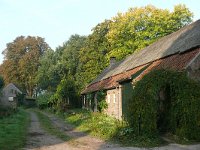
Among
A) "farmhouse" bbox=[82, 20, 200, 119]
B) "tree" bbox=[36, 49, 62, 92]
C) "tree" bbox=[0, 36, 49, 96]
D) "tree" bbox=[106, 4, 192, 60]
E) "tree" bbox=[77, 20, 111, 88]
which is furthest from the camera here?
"tree" bbox=[0, 36, 49, 96]

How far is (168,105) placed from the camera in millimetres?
17984

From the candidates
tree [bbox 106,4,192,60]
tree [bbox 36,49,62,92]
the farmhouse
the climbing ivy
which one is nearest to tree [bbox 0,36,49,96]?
tree [bbox 36,49,62,92]

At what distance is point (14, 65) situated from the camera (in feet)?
273

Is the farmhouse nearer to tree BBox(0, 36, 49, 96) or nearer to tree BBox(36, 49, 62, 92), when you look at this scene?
tree BBox(36, 49, 62, 92)

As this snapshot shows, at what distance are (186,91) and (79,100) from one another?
35542mm

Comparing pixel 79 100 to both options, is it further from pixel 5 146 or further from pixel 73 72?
pixel 5 146

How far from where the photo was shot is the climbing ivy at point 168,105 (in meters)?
15.9

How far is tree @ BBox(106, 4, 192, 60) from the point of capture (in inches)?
1885

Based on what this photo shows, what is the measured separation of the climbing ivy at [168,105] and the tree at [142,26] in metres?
31.1

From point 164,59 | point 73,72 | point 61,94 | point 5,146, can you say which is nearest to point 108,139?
point 5,146

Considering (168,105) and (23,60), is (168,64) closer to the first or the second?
(168,105)

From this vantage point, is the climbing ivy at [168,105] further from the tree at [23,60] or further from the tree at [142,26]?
the tree at [23,60]

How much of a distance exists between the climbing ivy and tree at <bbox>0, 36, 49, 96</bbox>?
66.7m

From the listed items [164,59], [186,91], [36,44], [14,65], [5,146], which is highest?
[36,44]
